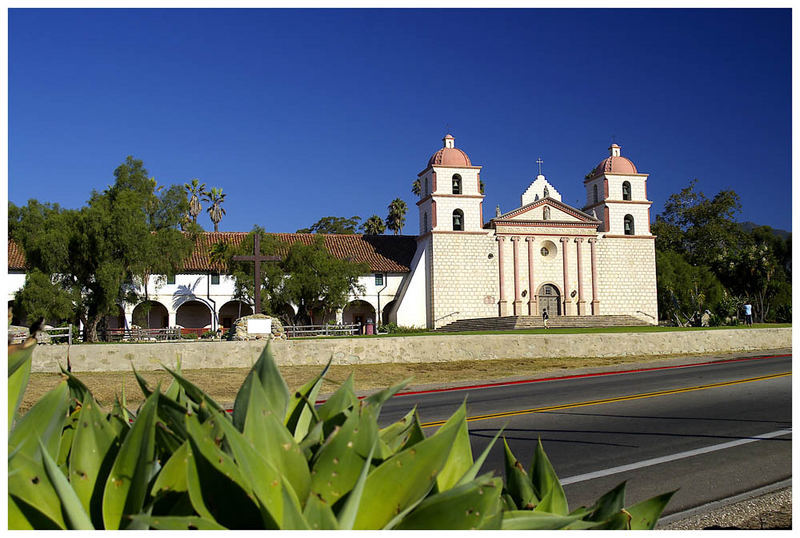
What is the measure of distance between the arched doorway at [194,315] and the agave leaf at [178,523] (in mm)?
49416

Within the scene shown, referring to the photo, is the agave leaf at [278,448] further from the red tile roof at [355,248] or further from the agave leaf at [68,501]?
the red tile roof at [355,248]

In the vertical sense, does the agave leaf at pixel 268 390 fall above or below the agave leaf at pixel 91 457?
above

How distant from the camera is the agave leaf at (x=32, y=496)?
137cm

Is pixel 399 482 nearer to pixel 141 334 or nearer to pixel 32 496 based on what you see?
pixel 32 496

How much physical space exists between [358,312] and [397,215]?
1102 inches

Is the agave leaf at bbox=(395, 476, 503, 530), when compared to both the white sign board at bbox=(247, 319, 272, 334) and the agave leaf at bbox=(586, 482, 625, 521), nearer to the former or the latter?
the agave leaf at bbox=(586, 482, 625, 521)

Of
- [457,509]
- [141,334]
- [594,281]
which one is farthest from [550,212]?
[457,509]

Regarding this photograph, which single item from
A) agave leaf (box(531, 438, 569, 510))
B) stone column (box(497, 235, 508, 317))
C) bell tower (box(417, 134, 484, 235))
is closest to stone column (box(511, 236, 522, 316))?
stone column (box(497, 235, 508, 317))

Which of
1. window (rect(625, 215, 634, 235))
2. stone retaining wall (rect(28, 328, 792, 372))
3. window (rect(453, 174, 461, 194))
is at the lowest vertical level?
stone retaining wall (rect(28, 328, 792, 372))

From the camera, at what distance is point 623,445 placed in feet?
26.4

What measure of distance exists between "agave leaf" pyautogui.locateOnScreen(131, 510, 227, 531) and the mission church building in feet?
150

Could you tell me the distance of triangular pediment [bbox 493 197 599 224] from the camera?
165ft

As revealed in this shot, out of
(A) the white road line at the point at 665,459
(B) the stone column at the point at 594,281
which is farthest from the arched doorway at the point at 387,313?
(A) the white road line at the point at 665,459
